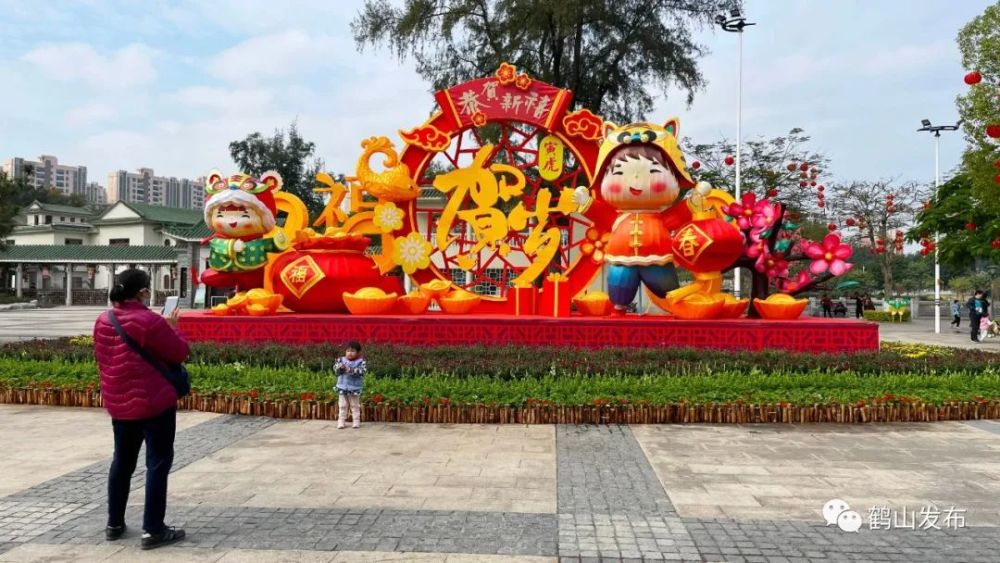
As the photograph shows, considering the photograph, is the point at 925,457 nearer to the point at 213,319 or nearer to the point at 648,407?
the point at 648,407

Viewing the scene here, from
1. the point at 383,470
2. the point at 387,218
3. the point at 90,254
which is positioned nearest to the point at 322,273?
the point at 387,218

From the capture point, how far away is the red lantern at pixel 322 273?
1012cm

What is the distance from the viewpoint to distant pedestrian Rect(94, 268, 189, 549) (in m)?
3.27

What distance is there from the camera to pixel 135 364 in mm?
3285

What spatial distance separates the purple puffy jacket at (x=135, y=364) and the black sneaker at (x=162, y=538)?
570 millimetres

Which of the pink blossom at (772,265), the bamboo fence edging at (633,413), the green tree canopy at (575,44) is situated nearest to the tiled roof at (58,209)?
the green tree canopy at (575,44)

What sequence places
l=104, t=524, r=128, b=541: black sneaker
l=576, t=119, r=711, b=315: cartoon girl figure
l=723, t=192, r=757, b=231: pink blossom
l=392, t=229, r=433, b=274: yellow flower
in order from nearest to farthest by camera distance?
l=104, t=524, r=128, b=541: black sneaker < l=576, t=119, r=711, b=315: cartoon girl figure < l=723, t=192, r=757, b=231: pink blossom < l=392, t=229, r=433, b=274: yellow flower

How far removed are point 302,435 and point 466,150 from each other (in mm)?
6573

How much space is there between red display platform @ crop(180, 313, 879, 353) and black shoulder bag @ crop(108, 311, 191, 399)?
6.40 meters

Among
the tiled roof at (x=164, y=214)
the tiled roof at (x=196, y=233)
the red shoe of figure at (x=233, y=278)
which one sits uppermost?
the tiled roof at (x=164, y=214)

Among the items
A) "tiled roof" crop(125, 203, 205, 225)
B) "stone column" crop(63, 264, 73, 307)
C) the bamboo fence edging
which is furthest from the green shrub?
"stone column" crop(63, 264, 73, 307)

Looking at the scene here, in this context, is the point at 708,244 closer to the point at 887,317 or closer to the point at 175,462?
the point at 175,462

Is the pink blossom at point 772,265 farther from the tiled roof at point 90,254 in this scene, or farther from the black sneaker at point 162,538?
the tiled roof at point 90,254

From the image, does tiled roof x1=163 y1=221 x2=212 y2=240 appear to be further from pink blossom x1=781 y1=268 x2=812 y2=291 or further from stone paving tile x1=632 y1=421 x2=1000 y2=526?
stone paving tile x1=632 y1=421 x2=1000 y2=526
